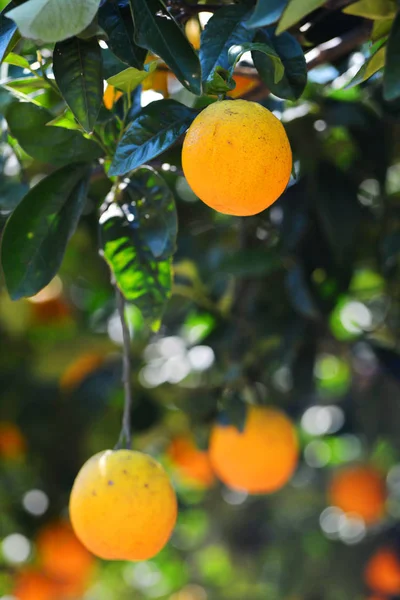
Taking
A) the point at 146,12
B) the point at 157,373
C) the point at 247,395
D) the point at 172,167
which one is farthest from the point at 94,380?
the point at 146,12

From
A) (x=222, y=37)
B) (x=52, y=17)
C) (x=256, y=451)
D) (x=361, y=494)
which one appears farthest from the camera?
(x=361, y=494)

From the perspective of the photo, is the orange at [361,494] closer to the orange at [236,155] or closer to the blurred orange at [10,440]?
the blurred orange at [10,440]

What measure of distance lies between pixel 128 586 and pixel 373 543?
4.39 ft

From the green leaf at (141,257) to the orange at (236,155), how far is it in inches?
9.4

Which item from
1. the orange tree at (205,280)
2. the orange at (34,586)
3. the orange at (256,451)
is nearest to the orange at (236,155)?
the orange tree at (205,280)

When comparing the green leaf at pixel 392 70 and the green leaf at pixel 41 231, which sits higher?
the green leaf at pixel 392 70

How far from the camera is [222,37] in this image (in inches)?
38.9

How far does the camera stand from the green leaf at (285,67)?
101 centimetres

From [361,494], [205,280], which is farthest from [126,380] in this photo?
[361,494]

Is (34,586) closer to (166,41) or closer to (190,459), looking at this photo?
(190,459)

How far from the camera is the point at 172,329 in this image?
228cm

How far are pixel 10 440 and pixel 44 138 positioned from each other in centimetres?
154

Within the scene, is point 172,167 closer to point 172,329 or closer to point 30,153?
point 30,153

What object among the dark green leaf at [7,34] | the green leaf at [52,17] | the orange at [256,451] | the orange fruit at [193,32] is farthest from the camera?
the orange at [256,451]
